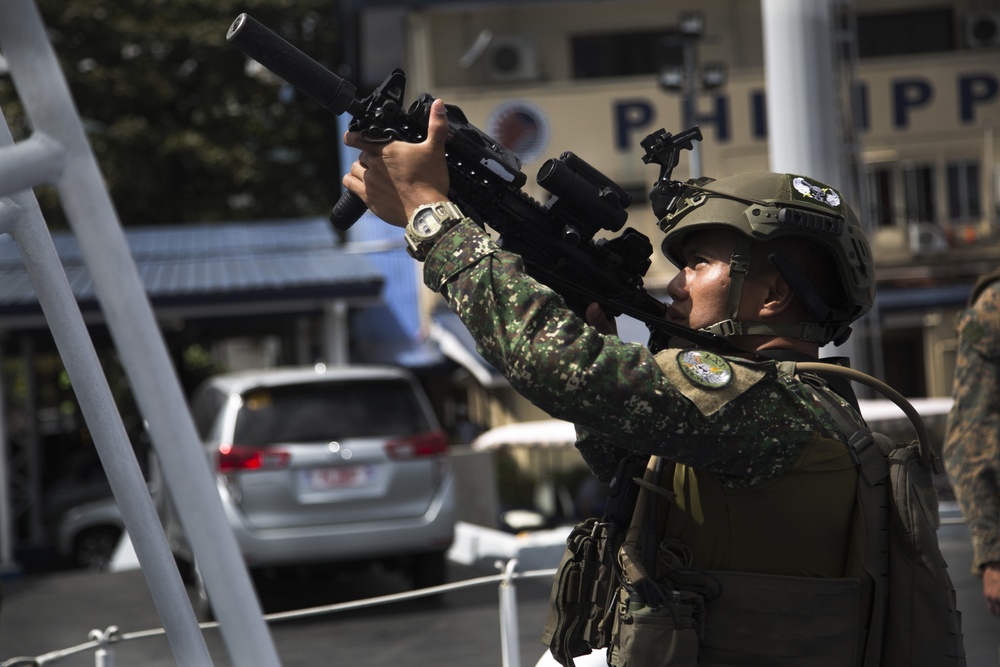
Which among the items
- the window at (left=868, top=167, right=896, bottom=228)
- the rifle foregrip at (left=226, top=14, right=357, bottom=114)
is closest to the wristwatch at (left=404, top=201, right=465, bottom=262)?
the rifle foregrip at (left=226, top=14, right=357, bottom=114)

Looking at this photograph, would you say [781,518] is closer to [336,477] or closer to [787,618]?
[787,618]

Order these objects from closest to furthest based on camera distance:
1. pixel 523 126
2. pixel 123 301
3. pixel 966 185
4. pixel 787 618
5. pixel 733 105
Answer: pixel 123 301 < pixel 787 618 < pixel 523 126 < pixel 733 105 < pixel 966 185

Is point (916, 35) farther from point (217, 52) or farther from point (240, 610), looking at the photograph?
point (240, 610)

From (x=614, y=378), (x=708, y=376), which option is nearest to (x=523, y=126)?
(x=708, y=376)

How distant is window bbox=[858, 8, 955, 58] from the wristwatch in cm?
2190

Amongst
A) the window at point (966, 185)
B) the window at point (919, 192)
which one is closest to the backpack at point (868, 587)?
the window at point (919, 192)

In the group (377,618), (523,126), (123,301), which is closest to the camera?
(123,301)

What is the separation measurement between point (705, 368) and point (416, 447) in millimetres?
6814

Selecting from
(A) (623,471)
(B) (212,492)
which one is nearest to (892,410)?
(A) (623,471)

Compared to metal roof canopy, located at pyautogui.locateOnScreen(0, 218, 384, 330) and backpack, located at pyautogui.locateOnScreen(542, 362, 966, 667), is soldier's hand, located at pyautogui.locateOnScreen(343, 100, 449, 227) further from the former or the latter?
metal roof canopy, located at pyautogui.locateOnScreen(0, 218, 384, 330)

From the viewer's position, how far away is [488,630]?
805cm

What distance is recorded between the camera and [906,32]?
893 inches

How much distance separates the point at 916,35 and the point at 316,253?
1207 centimetres

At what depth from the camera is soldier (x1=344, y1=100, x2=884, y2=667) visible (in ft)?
6.54
